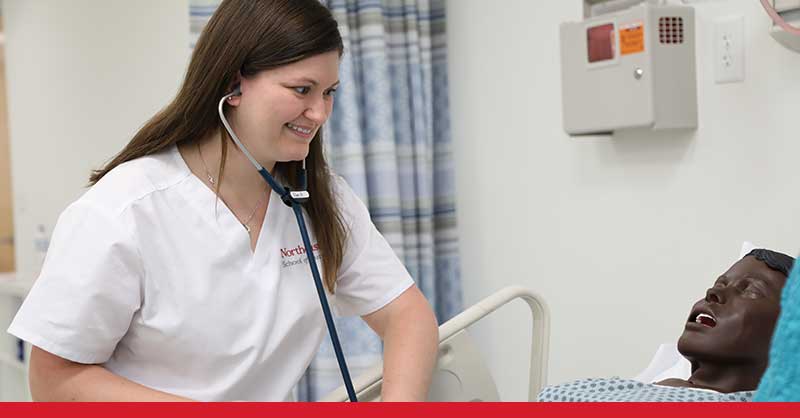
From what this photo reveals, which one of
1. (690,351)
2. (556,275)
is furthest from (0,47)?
(690,351)

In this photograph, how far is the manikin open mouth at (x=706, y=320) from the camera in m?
1.25

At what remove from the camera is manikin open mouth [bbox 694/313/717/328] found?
4.10 ft

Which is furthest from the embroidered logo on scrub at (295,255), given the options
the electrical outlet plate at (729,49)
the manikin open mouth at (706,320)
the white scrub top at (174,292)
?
the electrical outlet plate at (729,49)

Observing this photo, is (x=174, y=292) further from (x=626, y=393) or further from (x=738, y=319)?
(x=738, y=319)

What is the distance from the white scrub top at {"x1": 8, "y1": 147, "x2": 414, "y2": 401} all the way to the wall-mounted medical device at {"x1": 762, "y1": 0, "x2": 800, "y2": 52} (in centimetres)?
90

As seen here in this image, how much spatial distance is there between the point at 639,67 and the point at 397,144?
74cm

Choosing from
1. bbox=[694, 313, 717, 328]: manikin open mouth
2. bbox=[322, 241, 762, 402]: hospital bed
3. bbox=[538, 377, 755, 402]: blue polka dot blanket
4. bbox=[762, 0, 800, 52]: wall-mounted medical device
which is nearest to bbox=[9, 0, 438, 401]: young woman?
bbox=[322, 241, 762, 402]: hospital bed

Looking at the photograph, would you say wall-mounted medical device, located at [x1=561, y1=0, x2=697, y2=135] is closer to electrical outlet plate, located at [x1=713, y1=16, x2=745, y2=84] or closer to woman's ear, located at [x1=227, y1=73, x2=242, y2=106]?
electrical outlet plate, located at [x1=713, y1=16, x2=745, y2=84]

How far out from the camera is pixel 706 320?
1272 mm

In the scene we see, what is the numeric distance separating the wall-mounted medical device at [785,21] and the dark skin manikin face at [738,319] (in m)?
0.45

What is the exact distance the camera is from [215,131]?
1425 mm

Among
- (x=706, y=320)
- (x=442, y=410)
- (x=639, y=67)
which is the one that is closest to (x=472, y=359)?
(x=706, y=320)

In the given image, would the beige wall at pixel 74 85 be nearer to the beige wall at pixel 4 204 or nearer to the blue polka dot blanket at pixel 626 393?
the beige wall at pixel 4 204

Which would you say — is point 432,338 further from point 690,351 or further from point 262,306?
point 690,351
